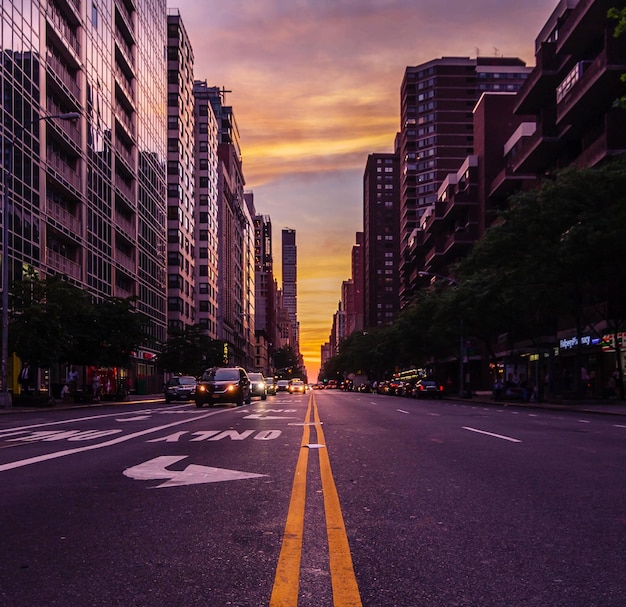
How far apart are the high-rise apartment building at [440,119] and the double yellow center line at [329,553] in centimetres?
13085

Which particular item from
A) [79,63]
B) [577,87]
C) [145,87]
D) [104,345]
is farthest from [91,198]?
[577,87]

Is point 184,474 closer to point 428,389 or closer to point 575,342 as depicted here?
point 575,342

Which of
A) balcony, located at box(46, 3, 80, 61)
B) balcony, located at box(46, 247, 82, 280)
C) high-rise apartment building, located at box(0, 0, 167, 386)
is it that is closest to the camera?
high-rise apartment building, located at box(0, 0, 167, 386)

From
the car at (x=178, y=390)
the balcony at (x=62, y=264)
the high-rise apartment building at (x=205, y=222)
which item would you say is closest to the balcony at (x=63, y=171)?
the balcony at (x=62, y=264)

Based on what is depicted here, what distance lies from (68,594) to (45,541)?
1.40 meters

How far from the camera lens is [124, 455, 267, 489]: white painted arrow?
26.2 feet

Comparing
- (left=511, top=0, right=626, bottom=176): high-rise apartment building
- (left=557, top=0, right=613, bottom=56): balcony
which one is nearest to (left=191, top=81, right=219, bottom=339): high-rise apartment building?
(left=511, top=0, right=626, bottom=176): high-rise apartment building

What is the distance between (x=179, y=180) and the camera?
9256 cm

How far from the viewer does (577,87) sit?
45.2 meters

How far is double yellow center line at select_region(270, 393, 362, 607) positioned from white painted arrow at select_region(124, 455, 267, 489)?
3.13 ft

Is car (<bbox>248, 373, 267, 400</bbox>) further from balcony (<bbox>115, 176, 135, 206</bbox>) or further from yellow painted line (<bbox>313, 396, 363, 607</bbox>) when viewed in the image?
yellow painted line (<bbox>313, 396, 363, 607</bbox>)

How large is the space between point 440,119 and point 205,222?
186 feet

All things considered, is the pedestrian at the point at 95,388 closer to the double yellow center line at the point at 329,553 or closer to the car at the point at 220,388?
the car at the point at 220,388

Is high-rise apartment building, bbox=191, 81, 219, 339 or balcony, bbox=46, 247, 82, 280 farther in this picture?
high-rise apartment building, bbox=191, 81, 219, 339
